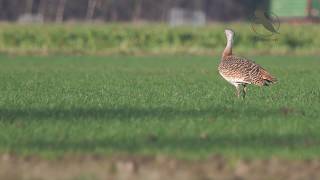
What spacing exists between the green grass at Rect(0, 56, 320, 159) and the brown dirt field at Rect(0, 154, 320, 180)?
38 centimetres

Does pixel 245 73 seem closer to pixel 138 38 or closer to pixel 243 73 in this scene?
pixel 243 73

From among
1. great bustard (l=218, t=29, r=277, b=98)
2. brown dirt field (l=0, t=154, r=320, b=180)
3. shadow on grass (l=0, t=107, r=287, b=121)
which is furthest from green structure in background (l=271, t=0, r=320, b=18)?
brown dirt field (l=0, t=154, r=320, b=180)

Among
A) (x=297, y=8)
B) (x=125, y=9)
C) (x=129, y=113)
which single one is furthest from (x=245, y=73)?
(x=125, y=9)

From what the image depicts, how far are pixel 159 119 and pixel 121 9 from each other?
77.8 meters

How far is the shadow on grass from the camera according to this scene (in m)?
14.5

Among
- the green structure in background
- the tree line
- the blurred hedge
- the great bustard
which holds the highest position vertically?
the great bustard

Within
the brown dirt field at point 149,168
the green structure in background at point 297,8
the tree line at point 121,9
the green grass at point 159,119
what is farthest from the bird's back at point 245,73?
the tree line at point 121,9

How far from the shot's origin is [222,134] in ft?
40.7

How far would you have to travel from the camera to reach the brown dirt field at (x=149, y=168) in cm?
973

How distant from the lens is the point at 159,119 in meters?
14.1

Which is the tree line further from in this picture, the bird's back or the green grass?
the bird's back

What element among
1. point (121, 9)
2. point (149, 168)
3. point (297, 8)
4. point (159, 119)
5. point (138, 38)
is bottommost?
point (121, 9)

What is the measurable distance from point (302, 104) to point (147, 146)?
19.2 feet

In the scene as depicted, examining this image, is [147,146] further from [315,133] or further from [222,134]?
[315,133]
